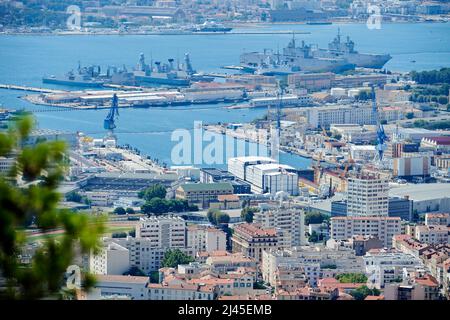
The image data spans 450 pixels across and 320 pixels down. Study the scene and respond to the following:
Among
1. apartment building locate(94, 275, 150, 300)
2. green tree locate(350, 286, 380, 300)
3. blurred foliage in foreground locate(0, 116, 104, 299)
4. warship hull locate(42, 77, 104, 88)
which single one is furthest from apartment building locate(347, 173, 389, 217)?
warship hull locate(42, 77, 104, 88)

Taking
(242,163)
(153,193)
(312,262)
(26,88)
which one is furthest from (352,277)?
(26,88)

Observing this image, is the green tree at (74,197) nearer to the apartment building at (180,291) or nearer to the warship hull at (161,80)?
the apartment building at (180,291)

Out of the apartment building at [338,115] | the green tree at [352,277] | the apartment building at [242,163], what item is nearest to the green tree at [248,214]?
the apartment building at [242,163]

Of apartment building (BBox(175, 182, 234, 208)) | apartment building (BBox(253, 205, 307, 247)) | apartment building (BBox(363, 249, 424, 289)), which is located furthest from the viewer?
apartment building (BBox(175, 182, 234, 208))

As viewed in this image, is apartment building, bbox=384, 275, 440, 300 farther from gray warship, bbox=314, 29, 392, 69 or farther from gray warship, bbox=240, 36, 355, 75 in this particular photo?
gray warship, bbox=314, 29, 392, 69

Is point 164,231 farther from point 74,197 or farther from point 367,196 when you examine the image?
A: point 367,196
